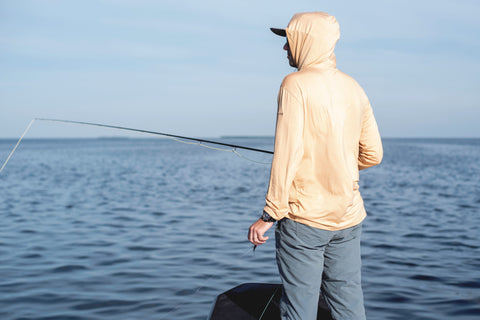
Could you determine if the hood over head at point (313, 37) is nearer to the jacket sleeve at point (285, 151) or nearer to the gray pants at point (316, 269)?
the jacket sleeve at point (285, 151)

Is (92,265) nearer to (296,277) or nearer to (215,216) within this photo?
(215,216)

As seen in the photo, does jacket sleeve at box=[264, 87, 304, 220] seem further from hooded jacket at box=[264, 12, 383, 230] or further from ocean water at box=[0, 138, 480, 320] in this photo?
ocean water at box=[0, 138, 480, 320]

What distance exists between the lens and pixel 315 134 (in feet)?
7.96

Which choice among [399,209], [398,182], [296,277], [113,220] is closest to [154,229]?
[113,220]

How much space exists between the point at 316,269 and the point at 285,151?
26.1 inches

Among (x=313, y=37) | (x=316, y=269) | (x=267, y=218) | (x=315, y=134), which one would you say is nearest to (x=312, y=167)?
(x=315, y=134)

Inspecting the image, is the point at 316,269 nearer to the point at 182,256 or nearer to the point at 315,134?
the point at 315,134

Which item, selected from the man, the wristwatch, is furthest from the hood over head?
the wristwatch

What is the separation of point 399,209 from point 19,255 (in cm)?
961

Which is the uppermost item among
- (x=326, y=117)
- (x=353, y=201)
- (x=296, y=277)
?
(x=326, y=117)

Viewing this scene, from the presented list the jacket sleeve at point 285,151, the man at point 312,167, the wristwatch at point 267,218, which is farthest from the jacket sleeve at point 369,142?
the wristwatch at point 267,218

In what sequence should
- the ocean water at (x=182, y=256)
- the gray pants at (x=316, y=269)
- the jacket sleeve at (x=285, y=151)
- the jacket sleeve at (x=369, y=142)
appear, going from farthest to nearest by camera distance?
1. the ocean water at (x=182, y=256)
2. the jacket sleeve at (x=369, y=142)
3. the gray pants at (x=316, y=269)
4. the jacket sleeve at (x=285, y=151)

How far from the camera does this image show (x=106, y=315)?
18.0ft

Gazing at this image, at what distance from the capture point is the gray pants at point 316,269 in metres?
2.49
